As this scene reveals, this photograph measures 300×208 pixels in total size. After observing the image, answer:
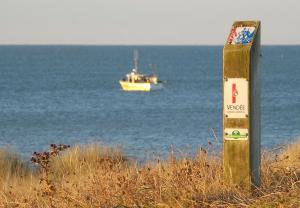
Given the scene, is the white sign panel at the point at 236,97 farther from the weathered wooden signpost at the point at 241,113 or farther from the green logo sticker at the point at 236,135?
the green logo sticker at the point at 236,135

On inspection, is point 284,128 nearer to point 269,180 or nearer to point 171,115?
point 171,115

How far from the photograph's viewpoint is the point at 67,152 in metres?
14.8

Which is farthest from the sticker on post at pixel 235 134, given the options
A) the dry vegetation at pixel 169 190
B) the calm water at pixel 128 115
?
the calm water at pixel 128 115

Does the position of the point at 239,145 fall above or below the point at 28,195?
above

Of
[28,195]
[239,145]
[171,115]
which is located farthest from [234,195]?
[171,115]

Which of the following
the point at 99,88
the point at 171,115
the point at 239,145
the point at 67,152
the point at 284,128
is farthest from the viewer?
the point at 99,88

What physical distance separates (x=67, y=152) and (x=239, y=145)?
7332mm

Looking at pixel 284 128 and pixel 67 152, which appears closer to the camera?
pixel 67 152

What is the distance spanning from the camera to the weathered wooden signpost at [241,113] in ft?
25.6

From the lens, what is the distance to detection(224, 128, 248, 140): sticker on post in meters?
7.82
